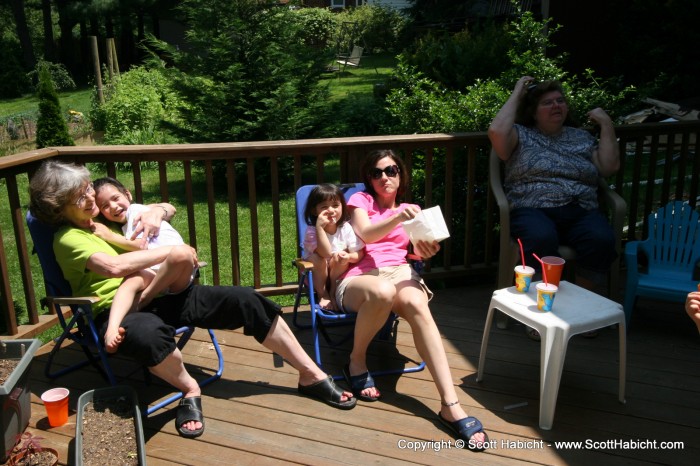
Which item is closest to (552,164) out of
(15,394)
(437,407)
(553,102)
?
(553,102)

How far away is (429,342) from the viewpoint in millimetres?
2738

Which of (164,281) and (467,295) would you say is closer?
(164,281)

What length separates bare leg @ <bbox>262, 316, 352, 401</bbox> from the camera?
112 inches

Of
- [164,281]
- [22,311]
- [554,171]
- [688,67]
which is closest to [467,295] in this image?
[554,171]

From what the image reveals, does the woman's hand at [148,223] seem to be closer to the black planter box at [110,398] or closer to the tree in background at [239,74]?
the black planter box at [110,398]

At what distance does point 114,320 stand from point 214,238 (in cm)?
122

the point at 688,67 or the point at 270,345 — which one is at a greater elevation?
the point at 688,67

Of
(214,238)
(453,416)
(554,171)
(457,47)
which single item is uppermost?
(457,47)

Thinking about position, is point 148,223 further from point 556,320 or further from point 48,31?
point 48,31

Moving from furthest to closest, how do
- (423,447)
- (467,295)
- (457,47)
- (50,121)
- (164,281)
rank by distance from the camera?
(50,121) → (457,47) → (467,295) → (164,281) → (423,447)

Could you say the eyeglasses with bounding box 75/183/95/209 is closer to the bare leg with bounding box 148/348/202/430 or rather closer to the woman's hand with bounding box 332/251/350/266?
the bare leg with bounding box 148/348/202/430

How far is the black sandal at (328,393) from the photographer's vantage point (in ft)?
9.16

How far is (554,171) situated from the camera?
3.58 m

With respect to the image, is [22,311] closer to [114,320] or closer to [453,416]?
[114,320]
